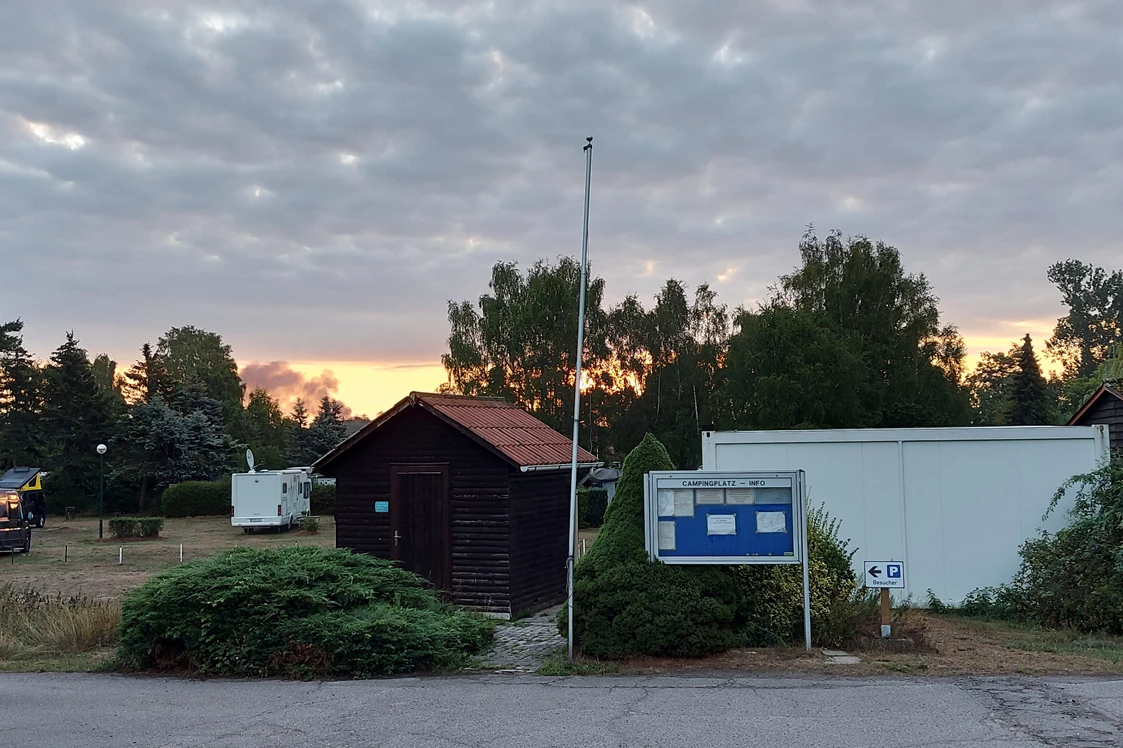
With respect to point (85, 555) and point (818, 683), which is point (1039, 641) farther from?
point (85, 555)

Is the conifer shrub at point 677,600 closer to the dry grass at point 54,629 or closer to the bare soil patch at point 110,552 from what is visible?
the dry grass at point 54,629

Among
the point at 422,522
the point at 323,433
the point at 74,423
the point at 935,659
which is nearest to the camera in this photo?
the point at 935,659

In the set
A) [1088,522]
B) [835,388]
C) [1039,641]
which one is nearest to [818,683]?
[1039,641]

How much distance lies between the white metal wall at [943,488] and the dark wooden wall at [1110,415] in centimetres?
755

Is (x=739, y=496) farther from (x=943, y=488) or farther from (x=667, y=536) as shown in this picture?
(x=943, y=488)

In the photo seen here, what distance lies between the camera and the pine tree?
179 feet

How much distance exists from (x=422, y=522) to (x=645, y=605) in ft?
20.7

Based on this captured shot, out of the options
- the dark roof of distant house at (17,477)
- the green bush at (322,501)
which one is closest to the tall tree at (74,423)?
the dark roof of distant house at (17,477)

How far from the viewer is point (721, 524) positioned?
420 inches

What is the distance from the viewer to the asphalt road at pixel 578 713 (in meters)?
7.39

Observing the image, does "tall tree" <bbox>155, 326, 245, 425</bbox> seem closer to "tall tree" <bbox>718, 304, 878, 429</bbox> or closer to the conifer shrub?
"tall tree" <bbox>718, 304, 878, 429</bbox>

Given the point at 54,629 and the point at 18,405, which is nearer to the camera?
the point at 54,629

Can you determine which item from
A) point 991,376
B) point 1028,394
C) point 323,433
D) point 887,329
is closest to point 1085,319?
point 991,376

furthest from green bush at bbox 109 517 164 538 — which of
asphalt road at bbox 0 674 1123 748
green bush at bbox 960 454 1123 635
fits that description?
green bush at bbox 960 454 1123 635
